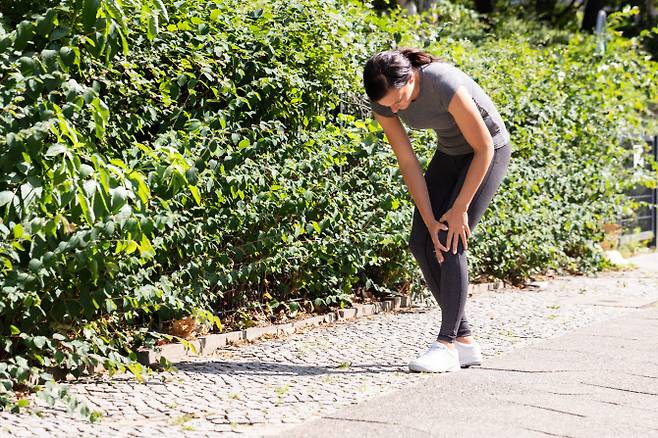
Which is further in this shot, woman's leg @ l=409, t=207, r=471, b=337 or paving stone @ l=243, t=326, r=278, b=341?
paving stone @ l=243, t=326, r=278, b=341

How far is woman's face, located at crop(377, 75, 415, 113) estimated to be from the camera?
4.49 m

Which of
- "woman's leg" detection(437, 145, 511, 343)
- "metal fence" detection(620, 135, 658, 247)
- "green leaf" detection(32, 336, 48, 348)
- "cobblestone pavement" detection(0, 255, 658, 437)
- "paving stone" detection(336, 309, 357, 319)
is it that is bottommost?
"cobblestone pavement" detection(0, 255, 658, 437)

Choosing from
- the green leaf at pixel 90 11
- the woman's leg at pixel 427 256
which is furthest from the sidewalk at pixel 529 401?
the green leaf at pixel 90 11

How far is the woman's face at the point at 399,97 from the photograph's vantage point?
14.7ft

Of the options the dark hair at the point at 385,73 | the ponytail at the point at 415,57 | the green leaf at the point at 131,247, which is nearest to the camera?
the green leaf at the point at 131,247

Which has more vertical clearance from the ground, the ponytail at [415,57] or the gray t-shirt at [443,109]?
the ponytail at [415,57]

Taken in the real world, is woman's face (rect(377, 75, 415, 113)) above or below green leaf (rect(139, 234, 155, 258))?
above

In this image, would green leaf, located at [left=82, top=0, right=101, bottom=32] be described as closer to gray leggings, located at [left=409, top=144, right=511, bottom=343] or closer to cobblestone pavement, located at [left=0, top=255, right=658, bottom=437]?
cobblestone pavement, located at [left=0, top=255, right=658, bottom=437]

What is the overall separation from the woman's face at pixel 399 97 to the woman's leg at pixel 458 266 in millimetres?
464

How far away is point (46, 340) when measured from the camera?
4.12 meters

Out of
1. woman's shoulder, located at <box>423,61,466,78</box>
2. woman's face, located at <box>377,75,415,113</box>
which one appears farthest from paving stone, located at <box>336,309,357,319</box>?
woman's shoulder, located at <box>423,61,466,78</box>

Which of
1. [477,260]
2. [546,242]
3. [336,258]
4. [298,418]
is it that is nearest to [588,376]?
[298,418]

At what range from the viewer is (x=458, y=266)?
15.8 feet

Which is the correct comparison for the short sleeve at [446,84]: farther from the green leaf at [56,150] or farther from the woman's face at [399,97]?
the green leaf at [56,150]
